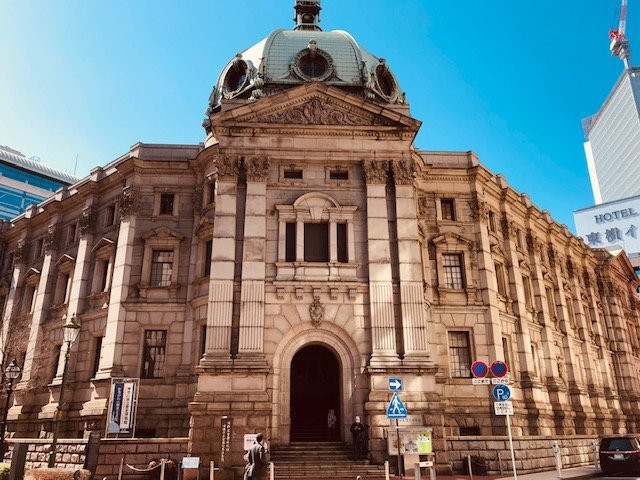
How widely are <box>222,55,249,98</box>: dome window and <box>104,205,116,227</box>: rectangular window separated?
421 inches

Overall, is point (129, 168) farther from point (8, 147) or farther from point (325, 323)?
point (8, 147)

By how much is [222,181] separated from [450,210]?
1518cm

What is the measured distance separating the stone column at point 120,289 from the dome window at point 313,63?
43.5 ft

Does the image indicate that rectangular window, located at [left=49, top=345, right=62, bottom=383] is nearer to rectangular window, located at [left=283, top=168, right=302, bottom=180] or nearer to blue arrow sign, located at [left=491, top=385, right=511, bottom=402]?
rectangular window, located at [left=283, top=168, right=302, bottom=180]

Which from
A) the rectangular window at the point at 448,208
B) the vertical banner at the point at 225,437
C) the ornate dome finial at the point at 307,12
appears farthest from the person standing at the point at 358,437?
the ornate dome finial at the point at 307,12

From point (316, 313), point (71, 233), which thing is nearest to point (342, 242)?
point (316, 313)

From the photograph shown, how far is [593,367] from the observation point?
43438 millimetres

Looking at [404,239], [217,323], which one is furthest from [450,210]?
[217,323]

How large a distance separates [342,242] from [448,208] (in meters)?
10.4

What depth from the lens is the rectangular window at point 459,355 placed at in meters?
30.7

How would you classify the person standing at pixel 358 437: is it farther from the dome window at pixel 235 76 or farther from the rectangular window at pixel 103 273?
the dome window at pixel 235 76

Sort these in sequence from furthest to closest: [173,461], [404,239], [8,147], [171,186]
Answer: [8,147]
[171,186]
[404,239]
[173,461]

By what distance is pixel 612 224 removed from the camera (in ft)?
426

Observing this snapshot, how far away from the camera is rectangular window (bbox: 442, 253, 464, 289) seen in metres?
32.8
